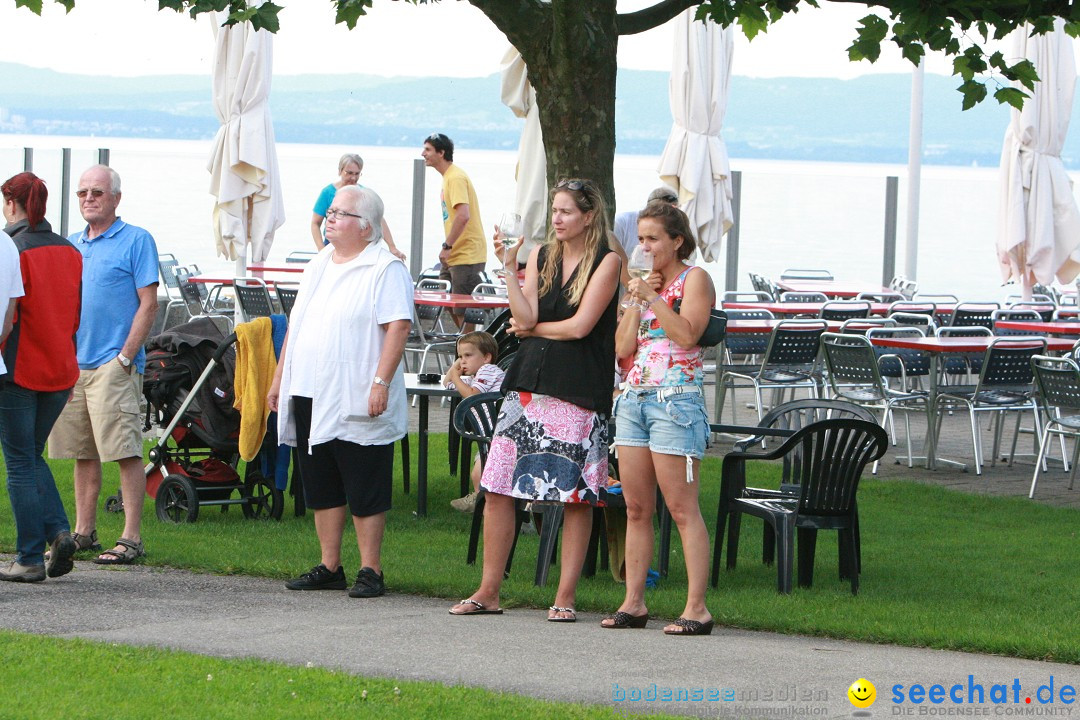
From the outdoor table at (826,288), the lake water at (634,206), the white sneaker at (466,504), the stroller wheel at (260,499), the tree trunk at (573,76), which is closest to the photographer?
the tree trunk at (573,76)

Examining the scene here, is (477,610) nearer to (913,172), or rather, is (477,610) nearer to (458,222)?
(458,222)

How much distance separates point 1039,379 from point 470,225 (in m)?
6.16

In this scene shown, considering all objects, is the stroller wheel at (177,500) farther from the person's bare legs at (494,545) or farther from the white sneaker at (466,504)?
the person's bare legs at (494,545)

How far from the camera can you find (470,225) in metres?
15.2

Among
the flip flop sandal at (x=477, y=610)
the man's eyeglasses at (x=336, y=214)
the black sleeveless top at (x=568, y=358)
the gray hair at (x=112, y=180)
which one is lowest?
the flip flop sandal at (x=477, y=610)

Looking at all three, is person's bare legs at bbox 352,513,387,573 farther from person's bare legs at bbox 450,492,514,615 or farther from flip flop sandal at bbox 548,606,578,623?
flip flop sandal at bbox 548,606,578,623

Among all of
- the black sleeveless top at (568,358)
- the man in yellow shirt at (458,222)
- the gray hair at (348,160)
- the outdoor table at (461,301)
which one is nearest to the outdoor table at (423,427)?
the black sleeveless top at (568,358)

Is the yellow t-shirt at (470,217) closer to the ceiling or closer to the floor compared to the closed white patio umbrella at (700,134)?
closer to the floor

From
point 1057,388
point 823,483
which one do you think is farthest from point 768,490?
point 1057,388

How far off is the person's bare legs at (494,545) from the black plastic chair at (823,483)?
1.27 metres

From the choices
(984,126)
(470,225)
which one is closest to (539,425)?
(470,225)

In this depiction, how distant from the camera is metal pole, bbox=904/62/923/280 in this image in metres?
19.6

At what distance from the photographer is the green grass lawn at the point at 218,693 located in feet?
15.6

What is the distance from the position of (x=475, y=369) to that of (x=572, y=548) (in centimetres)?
282
